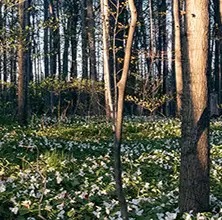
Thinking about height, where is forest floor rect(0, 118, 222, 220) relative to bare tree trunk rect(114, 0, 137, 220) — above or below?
below

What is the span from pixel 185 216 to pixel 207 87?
5.21ft

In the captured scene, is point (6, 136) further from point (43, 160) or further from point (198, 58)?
point (198, 58)

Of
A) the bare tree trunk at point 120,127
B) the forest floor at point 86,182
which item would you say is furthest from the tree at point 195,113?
the bare tree trunk at point 120,127

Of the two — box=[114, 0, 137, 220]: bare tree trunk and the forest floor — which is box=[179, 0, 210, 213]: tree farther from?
box=[114, 0, 137, 220]: bare tree trunk

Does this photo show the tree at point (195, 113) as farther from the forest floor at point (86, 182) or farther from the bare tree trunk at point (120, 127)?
the bare tree trunk at point (120, 127)

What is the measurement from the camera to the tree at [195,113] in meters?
5.32

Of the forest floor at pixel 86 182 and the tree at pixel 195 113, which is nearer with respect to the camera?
the forest floor at pixel 86 182

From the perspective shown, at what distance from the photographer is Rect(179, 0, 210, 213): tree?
532 centimetres

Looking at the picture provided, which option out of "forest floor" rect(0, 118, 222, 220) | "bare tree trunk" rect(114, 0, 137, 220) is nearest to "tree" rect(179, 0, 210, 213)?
"forest floor" rect(0, 118, 222, 220)

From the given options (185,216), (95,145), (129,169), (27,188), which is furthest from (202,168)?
(95,145)

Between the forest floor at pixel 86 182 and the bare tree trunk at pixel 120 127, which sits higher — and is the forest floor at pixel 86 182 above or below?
below

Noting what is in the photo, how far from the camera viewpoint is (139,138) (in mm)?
13914

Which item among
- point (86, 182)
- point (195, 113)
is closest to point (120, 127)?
point (195, 113)

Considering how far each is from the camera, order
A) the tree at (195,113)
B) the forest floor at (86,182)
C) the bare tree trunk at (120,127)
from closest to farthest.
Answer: the bare tree trunk at (120,127) → the forest floor at (86,182) → the tree at (195,113)
